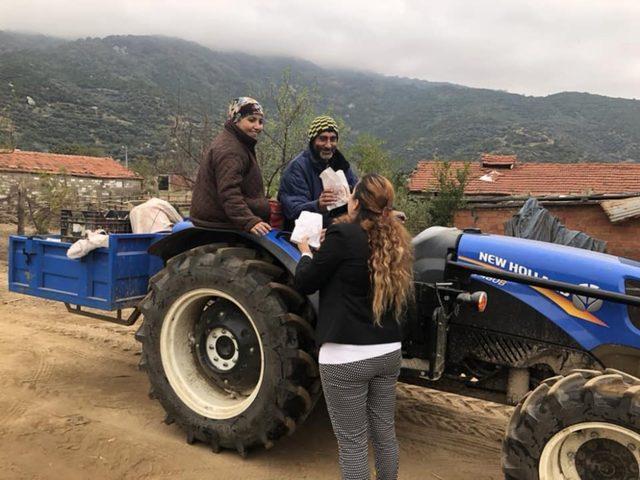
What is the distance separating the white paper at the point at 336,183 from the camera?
12.6 ft

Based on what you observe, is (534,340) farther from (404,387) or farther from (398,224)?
(404,387)

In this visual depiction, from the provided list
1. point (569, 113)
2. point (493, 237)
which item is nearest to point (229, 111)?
point (493, 237)

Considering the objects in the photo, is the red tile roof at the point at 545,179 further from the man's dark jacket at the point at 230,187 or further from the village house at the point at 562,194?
the man's dark jacket at the point at 230,187

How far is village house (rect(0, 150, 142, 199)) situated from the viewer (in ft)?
88.0

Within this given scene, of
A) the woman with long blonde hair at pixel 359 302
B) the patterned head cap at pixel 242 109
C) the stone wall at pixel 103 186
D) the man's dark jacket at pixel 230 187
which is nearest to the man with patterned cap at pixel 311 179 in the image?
the man's dark jacket at pixel 230 187

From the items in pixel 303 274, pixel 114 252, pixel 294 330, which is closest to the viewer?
pixel 303 274

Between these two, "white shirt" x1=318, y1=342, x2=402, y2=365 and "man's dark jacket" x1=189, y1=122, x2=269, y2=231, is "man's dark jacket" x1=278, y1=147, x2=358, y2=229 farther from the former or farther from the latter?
"white shirt" x1=318, y1=342, x2=402, y2=365

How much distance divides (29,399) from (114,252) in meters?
1.41

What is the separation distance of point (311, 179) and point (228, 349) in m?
1.33

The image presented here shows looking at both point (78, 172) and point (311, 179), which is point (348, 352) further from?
point (78, 172)

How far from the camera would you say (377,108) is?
10019cm

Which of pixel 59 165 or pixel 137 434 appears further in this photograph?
pixel 59 165

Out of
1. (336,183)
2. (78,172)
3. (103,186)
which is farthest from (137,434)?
(103,186)

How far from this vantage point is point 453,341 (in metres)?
3.38
